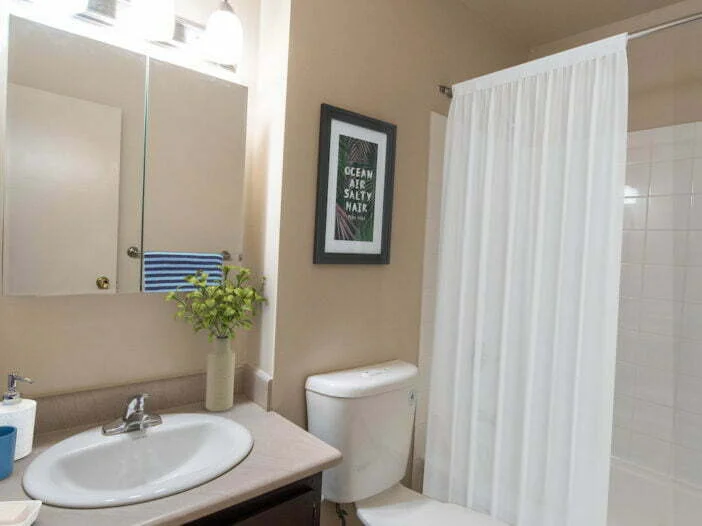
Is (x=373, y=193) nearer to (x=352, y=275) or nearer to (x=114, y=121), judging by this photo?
(x=352, y=275)

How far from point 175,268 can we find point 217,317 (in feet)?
0.63

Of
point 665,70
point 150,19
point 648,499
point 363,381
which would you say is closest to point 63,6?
point 150,19

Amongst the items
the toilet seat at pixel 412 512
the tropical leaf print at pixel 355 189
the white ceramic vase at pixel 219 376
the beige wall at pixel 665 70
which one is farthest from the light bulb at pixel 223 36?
the beige wall at pixel 665 70

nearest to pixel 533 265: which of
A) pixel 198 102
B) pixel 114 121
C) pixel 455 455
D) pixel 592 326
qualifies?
pixel 592 326

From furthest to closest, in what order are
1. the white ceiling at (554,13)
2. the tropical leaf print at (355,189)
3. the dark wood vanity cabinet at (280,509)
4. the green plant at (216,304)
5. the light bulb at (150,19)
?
the white ceiling at (554,13) < the tropical leaf print at (355,189) < the green plant at (216,304) < the light bulb at (150,19) < the dark wood vanity cabinet at (280,509)

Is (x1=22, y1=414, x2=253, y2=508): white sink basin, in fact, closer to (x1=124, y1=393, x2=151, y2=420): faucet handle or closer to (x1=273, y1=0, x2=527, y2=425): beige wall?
→ (x1=124, y1=393, x2=151, y2=420): faucet handle

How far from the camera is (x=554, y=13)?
1917 mm

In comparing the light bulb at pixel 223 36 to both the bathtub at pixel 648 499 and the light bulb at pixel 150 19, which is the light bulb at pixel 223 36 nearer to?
the light bulb at pixel 150 19

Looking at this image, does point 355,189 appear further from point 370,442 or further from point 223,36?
point 370,442

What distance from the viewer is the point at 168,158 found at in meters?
1.30

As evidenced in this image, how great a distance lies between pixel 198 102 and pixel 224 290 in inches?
22.5

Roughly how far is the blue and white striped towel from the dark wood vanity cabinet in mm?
636

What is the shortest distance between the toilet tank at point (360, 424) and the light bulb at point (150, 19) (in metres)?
1.13

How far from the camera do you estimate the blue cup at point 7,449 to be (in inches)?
36.1
